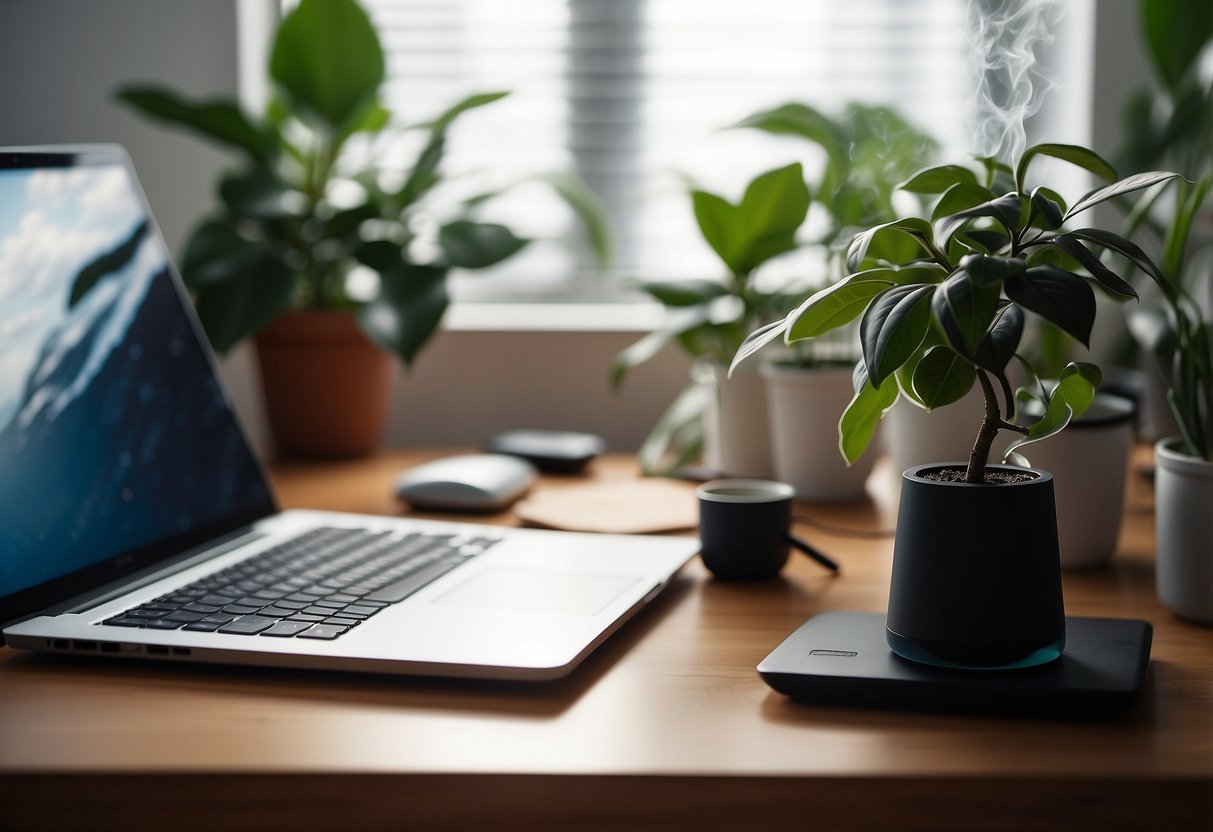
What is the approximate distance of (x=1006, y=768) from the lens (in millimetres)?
517

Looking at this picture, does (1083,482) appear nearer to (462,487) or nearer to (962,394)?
(962,394)

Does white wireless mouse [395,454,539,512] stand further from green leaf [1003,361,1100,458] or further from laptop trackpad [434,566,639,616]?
green leaf [1003,361,1100,458]

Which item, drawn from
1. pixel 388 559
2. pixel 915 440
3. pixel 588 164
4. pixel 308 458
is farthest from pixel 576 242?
pixel 388 559

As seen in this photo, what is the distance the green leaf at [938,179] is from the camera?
2.02 feet

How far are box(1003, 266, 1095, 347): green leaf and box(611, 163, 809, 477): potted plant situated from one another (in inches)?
22.5

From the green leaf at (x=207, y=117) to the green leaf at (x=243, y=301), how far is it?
0.50 feet

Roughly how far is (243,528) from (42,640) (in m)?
0.27

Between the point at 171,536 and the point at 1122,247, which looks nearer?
the point at 1122,247

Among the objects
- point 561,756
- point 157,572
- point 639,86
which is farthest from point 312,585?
point 639,86

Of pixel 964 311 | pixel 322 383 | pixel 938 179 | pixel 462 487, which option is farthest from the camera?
pixel 322 383

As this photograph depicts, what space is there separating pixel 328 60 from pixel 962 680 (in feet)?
3.25

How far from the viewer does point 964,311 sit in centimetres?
50

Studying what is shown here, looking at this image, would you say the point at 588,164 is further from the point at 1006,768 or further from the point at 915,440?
the point at 1006,768

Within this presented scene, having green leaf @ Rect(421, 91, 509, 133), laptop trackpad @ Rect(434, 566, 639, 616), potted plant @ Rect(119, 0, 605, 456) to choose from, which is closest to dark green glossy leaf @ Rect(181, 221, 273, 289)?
potted plant @ Rect(119, 0, 605, 456)
